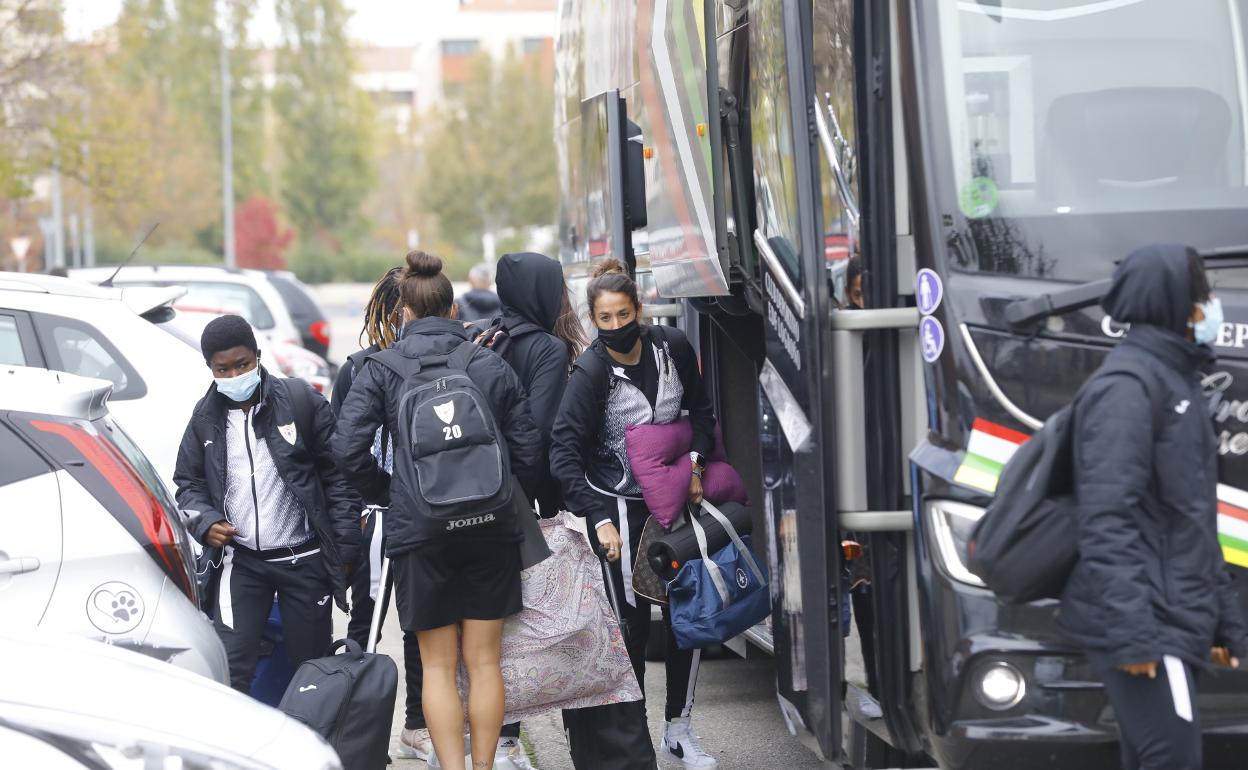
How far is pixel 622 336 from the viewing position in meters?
5.29

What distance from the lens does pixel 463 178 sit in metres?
55.0


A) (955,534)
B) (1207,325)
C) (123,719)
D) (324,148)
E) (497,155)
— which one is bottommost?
(123,719)

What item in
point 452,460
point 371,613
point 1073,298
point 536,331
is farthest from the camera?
point 371,613

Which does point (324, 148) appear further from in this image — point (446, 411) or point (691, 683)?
point (446, 411)

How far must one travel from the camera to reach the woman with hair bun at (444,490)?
4602 millimetres

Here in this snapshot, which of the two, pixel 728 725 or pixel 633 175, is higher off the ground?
pixel 633 175

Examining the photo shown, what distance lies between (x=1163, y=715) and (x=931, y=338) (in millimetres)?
1074

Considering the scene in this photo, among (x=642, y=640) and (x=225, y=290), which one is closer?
(x=642, y=640)

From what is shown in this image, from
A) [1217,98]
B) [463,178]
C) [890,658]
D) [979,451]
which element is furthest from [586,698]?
[463,178]

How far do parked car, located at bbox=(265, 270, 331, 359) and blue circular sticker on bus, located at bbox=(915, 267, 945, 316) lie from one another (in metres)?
13.6

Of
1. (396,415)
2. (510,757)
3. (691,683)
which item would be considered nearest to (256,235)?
(510,757)

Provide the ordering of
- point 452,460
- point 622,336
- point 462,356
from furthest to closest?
1. point 622,336
2. point 462,356
3. point 452,460

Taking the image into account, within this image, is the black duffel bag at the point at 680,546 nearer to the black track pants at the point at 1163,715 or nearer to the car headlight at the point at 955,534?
the car headlight at the point at 955,534

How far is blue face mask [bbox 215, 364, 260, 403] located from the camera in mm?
5012
